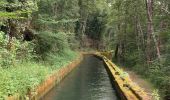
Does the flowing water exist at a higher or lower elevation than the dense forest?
lower

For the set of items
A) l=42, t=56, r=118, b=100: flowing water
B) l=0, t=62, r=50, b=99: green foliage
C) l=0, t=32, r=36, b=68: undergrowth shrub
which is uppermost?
l=0, t=32, r=36, b=68: undergrowth shrub

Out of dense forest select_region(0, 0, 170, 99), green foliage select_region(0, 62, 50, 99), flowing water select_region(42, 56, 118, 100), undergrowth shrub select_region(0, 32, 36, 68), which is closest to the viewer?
green foliage select_region(0, 62, 50, 99)

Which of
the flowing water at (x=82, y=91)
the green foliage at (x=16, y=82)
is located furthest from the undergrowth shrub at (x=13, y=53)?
the flowing water at (x=82, y=91)

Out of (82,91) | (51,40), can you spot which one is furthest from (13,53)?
(51,40)

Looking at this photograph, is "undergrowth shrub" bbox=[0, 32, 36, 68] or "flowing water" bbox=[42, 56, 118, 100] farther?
"flowing water" bbox=[42, 56, 118, 100]

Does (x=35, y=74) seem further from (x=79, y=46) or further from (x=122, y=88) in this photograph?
(x=79, y=46)

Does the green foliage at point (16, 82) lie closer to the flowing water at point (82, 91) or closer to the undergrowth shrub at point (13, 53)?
the undergrowth shrub at point (13, 53)

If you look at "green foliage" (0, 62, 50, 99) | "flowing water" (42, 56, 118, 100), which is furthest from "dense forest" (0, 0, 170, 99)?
"flowing water" (42, 56, 118, 100)

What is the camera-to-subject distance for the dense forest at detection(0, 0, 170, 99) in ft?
47.7

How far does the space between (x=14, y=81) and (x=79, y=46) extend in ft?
194

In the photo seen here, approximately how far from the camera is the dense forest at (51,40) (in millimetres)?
14539

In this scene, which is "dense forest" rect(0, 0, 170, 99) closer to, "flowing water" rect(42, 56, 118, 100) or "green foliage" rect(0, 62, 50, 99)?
"green foliage" rect(0, 62, 50, 99)

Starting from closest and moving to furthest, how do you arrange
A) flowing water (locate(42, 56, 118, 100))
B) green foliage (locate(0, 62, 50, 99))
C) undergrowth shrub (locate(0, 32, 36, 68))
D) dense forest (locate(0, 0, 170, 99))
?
green foliage (locate(0, 62, 50, 99))
dense forest (locate(0, 0, 170, 99))
undergrowth shrub (locate(0, 32, 36, 68))
flowing water (locate(42, 56, 118, 100))

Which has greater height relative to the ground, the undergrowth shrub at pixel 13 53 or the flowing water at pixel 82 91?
the undergrowth shrub at pixel 13 53
